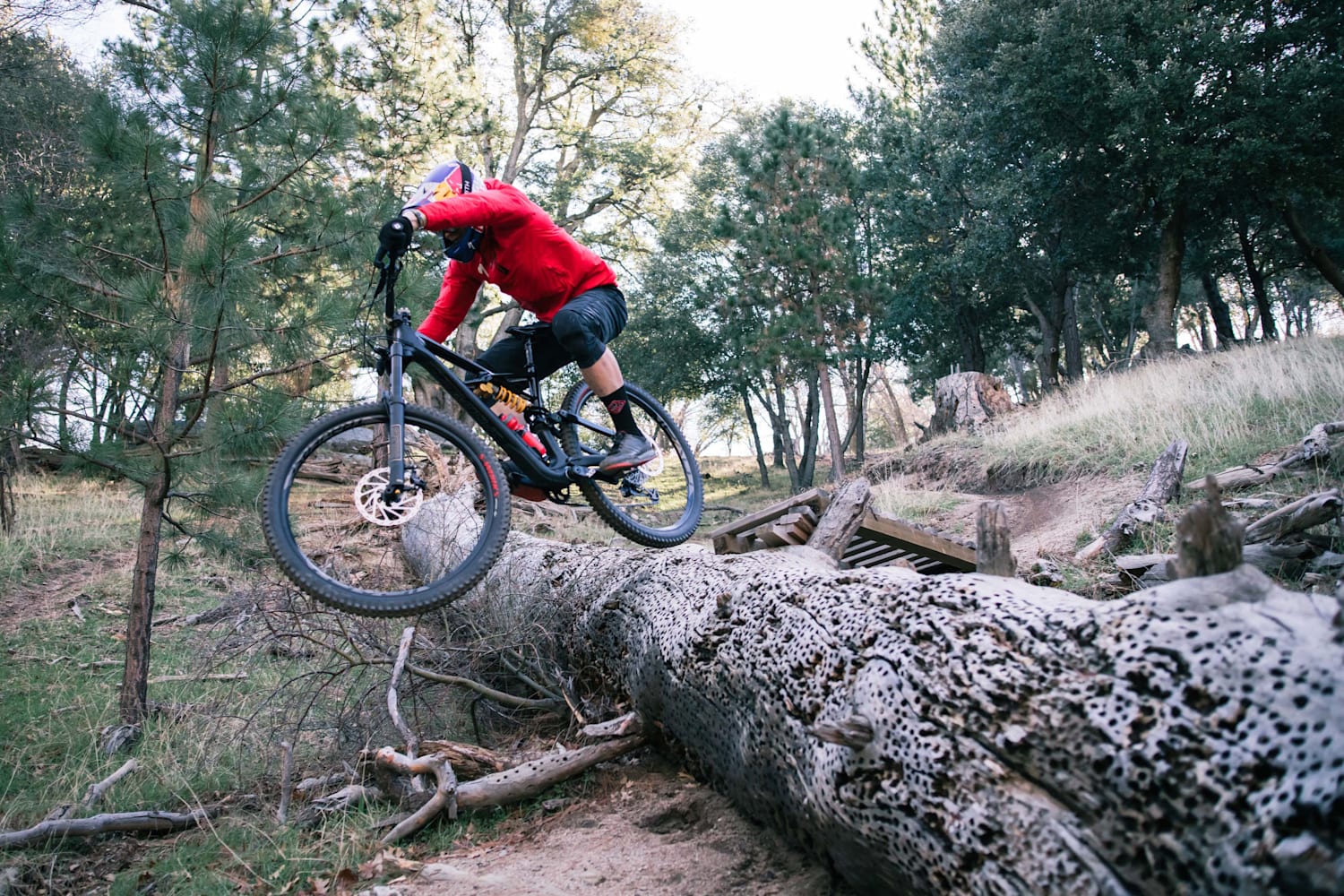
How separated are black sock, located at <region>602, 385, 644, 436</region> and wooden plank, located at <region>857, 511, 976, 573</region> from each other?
1.67 meters

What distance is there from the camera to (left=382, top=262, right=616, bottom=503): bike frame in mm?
3436

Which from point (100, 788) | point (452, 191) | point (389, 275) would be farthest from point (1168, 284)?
point (100, 788)

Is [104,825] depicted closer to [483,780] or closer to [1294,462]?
[483,780]

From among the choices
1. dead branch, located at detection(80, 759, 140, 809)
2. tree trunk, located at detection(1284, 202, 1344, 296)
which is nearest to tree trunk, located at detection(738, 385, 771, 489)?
tree trunk, located at detection(1284, 202, 1344, 296)

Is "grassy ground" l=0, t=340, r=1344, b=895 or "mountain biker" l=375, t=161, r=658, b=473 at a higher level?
"mountain biker" l=375, t=161, r=658, b=473

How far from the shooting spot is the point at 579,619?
445 centimetres

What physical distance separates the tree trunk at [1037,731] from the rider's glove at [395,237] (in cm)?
202

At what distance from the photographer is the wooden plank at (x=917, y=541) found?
521 centimetres

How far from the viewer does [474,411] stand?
152 inches

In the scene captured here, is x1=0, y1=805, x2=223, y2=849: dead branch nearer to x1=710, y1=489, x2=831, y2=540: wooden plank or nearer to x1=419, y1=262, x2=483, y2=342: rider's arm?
x1=419, y1=262, x2=483, y2=342: rider's arm

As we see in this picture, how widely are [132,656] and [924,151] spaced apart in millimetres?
19533

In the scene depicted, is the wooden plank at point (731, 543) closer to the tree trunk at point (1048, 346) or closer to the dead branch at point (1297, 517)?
the dead branch at point (1297, 517)

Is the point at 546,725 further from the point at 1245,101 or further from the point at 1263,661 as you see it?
the point at 1245,101

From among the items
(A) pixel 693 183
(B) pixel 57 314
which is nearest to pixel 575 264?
(B) pixel 57 314
